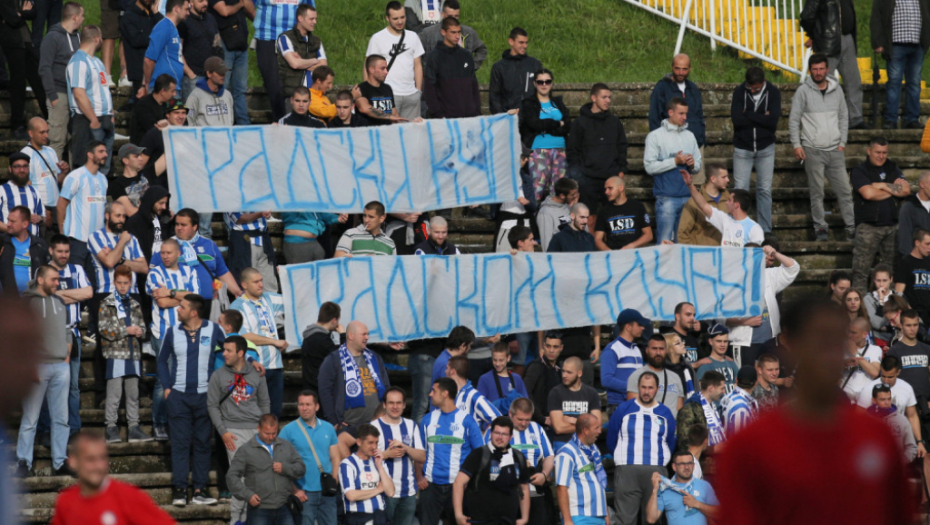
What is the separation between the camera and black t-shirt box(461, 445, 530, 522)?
1041 centimetres

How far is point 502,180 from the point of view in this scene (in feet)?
45.5

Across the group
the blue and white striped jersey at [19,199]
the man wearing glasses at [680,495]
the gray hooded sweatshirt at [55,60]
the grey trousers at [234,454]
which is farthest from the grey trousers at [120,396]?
the man wearing glasses at [680,495]

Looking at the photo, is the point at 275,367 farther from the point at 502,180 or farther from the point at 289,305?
the point at 502,180

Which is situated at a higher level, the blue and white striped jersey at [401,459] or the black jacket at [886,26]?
the black jacket at [886,26]

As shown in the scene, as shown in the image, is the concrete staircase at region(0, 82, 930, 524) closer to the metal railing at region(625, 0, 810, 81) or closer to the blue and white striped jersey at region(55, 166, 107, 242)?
the metal railing at region(625, 0, 810, 81)

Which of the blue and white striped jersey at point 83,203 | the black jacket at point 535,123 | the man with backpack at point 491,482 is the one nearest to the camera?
the man with backpack at point 491,482

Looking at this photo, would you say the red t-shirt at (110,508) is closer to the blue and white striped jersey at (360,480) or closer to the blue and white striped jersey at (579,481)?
the blue and white striped jersey at (360,480)

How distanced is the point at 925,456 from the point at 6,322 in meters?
9.92

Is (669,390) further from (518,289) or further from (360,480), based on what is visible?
(360,480)

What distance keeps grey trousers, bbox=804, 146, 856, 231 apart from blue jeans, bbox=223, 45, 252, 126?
641 cm

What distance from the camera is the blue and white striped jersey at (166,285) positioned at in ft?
37.4

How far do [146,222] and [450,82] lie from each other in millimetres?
3868

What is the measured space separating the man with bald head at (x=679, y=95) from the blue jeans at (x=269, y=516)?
647 centimetres

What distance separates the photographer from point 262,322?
11609 mm
